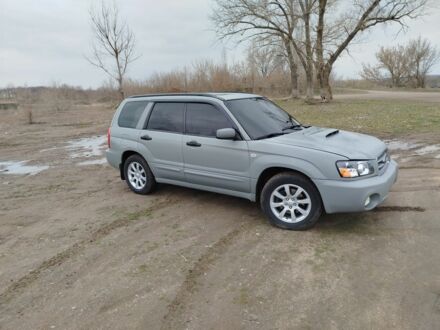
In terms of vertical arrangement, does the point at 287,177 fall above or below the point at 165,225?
above

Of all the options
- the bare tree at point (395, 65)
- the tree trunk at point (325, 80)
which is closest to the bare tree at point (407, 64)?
the bare tree at point (395, 65)

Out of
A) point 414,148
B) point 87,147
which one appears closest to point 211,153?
point 414,148

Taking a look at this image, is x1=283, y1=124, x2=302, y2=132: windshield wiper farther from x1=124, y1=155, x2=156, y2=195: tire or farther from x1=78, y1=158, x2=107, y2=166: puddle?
x1=78, y1=158, x2=107, y2=166: puddle

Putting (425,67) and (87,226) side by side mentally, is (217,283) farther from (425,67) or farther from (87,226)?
(425,67)

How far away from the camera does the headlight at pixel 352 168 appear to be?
4.03m

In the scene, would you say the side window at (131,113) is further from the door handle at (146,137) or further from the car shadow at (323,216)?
the car shadow at (323,216)

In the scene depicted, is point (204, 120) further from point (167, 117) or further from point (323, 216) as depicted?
point (323, 216)

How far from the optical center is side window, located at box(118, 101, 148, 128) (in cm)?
612

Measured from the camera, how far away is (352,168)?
4051 mm

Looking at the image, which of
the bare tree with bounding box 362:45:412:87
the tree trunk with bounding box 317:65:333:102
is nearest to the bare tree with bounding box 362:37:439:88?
the bare tree with bounding box 362:45:412:87

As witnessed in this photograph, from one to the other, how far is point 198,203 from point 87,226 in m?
1.69

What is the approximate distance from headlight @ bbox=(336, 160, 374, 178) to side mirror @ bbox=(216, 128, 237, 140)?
1.40 metres

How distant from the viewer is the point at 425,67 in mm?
51844

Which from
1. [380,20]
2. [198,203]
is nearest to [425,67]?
[380,20]
